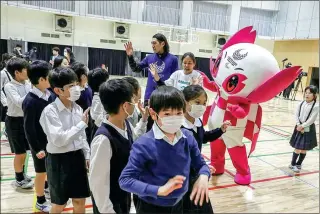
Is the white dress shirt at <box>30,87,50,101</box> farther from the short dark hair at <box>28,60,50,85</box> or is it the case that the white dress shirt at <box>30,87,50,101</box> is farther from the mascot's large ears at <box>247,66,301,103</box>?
the mascot's large ears at <box>247,66,301,103</box>

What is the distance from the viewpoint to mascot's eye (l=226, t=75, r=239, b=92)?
2703 mm

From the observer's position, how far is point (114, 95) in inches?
54.3

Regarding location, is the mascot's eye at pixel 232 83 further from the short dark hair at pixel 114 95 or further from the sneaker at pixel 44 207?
the sneaker at pixel 44 207

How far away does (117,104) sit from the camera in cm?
139

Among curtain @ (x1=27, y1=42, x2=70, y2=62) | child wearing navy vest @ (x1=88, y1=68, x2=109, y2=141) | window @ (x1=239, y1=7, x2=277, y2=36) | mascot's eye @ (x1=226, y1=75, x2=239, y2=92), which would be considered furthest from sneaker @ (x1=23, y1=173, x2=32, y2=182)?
window @ (x1=239, y1=7, x2=277, y2=36)

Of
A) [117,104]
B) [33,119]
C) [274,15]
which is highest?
[274,15]

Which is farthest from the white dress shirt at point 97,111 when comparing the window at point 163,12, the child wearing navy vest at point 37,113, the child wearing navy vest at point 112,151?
the window at point 163,12

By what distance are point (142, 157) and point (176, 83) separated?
2.00 m

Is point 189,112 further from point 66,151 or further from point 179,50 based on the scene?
point 179,50

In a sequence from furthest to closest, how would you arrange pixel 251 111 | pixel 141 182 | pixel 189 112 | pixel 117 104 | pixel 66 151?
pixel 251 111
pixel 189 112
pixel 66 151
pixel 117 104
pixel 141 182

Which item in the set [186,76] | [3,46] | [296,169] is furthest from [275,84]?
[3,46]

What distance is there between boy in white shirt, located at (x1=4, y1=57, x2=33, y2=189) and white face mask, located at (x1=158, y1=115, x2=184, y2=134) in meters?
1.81

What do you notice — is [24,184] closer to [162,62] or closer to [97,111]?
[97,111]

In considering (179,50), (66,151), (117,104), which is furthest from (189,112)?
(179,50)
